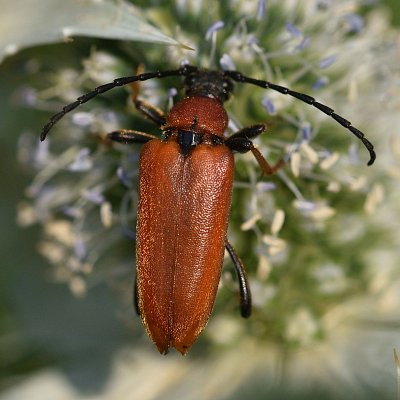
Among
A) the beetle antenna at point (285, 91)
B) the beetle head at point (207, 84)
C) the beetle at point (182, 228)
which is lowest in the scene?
the beetle at point (182, 228)

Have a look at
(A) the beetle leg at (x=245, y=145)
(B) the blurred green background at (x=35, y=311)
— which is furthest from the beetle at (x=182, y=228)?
(B) the blurred green background at (x=35, y=311)

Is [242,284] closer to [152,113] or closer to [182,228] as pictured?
[182,228]

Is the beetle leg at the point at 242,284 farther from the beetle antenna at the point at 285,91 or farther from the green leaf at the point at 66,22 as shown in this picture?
the green leaf at the point at 66,22

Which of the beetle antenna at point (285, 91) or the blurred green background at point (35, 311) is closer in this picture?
the beetle antenna at point (285, 91)

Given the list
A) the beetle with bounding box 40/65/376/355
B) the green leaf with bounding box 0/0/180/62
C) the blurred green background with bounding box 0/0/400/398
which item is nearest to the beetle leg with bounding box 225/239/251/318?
the beetle with bounding box 40/65/376/355

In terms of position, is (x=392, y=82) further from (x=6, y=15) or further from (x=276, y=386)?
(x=6, y=15)

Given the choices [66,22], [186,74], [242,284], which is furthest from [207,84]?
[242,284]

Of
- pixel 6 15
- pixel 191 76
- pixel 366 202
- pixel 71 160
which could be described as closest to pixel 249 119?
pixel 191 76

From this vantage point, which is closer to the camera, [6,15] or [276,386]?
[6,15]

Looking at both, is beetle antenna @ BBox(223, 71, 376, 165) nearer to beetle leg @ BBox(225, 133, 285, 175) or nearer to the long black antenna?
the long black antenna
